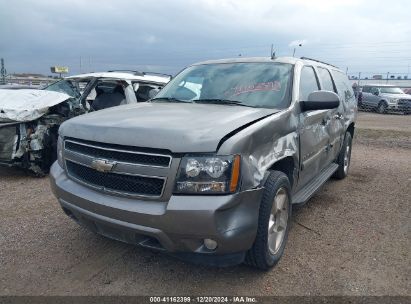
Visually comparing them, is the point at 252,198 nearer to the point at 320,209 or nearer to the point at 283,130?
the point at 283,130

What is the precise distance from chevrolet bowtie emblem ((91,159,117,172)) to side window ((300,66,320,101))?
2.11 metres

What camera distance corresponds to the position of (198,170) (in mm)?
2594

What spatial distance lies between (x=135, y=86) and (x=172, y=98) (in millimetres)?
3672

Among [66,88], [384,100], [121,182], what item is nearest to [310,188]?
[121,182]

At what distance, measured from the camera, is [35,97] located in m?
6.41

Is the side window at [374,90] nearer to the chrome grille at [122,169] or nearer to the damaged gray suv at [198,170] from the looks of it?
the damaged gray suv at [198,170]

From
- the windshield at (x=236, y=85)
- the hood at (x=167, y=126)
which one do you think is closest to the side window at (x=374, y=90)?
the windshield at (x=236, y=85)

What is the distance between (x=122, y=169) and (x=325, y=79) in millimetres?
3505

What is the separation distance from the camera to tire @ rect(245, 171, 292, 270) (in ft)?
9.58

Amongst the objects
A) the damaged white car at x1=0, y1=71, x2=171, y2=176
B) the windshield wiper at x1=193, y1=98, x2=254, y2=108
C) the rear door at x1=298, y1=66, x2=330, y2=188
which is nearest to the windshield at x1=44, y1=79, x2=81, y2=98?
the damaged white car at x1=0, y1=71, x2=171, y2=176

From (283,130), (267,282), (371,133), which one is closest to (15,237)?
(267,282)

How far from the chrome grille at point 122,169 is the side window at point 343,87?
3.90m

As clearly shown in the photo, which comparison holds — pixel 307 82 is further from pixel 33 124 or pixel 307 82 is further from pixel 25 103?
pixel 25 103

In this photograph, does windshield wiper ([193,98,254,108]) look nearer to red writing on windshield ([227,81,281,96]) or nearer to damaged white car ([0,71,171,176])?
red writing on windshield ([227,81,281,96])
